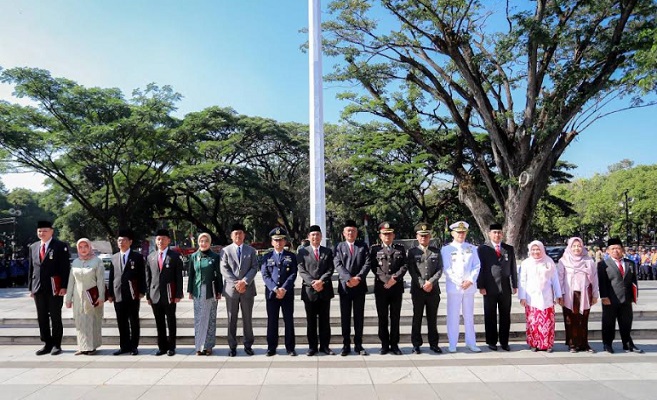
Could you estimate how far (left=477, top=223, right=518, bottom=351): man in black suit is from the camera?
6.61m

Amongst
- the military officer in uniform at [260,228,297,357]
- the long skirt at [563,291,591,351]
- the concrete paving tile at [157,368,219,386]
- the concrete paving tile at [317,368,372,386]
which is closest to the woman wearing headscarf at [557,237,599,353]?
the long skirt at [563,291,591,351]

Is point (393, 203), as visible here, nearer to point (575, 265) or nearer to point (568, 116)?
point (568, 116)

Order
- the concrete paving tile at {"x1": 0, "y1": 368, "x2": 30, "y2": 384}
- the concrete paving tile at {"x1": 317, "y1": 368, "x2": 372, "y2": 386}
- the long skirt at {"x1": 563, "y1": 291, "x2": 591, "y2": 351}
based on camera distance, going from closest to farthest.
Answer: the concrete paving tile at {"x1": 317, "y1": 368, "x2": 372, "y2": 386}
the concrete paving tile at {"x1": 0, "y1": 368, "x2": 30, "y2": 384}
the long skirt at {"x1": 563, "y1": 291, "x2": 591, "y2": 351}

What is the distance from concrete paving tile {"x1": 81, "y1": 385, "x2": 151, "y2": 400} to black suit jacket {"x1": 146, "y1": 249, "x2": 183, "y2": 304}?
1515 mm

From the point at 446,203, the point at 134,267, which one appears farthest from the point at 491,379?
the point at 446,203

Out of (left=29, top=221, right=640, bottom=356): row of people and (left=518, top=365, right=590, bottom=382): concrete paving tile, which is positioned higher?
(left=29, top=221, right=640, bottom=356): row of people

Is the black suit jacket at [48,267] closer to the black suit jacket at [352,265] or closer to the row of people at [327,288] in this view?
the row of people at [327,288]

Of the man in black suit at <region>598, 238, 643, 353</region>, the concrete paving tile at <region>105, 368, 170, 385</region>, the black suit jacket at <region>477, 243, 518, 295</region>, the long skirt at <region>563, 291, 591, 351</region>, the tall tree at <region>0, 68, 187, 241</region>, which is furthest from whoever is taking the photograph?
the tall tree at <region>0, 68, 187, 241</region>

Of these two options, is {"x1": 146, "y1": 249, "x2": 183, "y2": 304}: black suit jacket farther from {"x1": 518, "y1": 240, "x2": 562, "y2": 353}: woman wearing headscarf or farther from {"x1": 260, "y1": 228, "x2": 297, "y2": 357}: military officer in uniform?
{"x1": 518, "y1": 240, "x2": 562, "y2": 353}: woman wearing headscarf

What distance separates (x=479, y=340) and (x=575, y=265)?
1.77 m

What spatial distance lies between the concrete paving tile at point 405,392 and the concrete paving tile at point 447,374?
0.89 ft

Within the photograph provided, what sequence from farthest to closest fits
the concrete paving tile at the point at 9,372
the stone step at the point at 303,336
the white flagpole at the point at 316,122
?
1. the white flagpole at the point at 316,122
2. the stone step at the point at 303,336
3. the concrete paving tile at the point at 9,372

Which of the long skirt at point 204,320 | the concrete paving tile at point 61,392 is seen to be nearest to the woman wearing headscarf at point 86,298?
the long skirt at point 204,320

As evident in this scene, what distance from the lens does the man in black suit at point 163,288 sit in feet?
21.2
